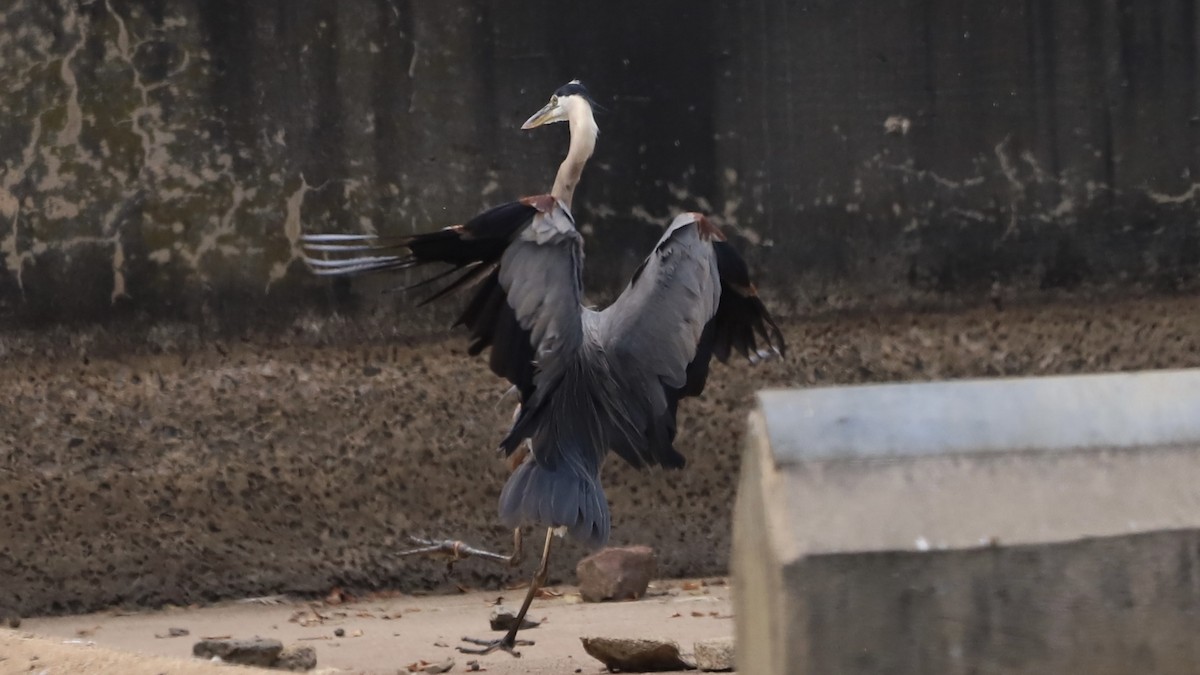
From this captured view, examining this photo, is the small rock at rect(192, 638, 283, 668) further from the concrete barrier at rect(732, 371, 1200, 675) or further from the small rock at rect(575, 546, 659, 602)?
the concrete barrier at rect(732, 371, 1200, 675)

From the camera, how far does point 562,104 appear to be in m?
5.22

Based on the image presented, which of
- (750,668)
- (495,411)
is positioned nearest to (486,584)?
(495,411)

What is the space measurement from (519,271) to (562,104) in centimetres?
108

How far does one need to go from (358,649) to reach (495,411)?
121cm

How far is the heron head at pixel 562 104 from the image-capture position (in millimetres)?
5113

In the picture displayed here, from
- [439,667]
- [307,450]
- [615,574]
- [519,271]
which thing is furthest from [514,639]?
[307,450]

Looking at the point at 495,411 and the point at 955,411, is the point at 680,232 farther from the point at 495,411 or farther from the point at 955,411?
the point at 955,411

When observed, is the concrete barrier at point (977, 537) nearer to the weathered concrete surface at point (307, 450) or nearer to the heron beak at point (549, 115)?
the heron beak at point (549, 115)

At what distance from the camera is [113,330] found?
5.49 meters

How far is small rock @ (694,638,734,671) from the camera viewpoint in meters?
3.93

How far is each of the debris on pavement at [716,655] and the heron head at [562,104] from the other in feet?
6.43

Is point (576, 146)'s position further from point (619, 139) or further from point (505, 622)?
point (505, 622)

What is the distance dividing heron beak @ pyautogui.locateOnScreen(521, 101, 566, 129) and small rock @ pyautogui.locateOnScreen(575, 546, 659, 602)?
151 cm

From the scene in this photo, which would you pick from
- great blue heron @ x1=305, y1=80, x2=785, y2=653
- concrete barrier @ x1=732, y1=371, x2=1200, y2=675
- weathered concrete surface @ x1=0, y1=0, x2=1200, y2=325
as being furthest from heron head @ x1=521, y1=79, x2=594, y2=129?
concrete barrier @ x1=732, y1=371, x2=1200, y2=675
